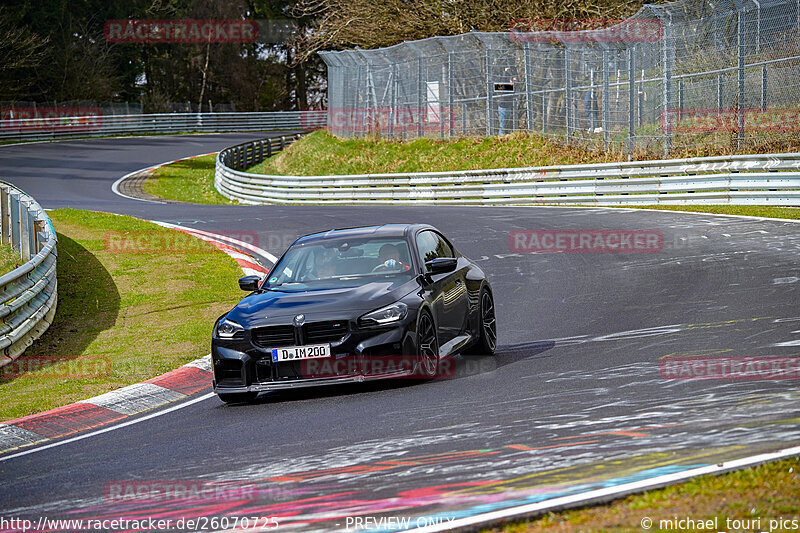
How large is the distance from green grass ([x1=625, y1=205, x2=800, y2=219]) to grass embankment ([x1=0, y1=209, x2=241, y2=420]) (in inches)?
398

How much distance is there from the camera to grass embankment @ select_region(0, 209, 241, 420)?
10.7 metres

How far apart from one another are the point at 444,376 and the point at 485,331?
3.76ft

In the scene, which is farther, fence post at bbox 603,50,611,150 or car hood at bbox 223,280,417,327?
fence post at bbox 603,50,611,150

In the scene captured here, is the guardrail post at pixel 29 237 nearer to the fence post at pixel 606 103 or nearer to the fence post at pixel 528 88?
the fence post at pixel 606 103

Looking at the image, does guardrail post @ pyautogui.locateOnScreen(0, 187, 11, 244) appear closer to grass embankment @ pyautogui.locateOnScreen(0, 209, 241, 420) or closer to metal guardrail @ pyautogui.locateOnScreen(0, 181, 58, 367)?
metal guardrail @ pyautogui.locateOnScreen(0, 181, 58, 367)

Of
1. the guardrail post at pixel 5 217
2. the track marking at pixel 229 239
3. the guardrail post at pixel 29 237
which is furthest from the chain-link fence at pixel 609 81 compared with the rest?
the guardrail post at pixel 5 217

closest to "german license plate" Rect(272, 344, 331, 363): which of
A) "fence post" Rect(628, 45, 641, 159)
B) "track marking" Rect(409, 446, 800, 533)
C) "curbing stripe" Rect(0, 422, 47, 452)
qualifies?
"curbing stripe" Rect(0, 422, 47, 452)

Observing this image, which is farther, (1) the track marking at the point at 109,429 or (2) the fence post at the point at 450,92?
A: (2) the fence post at the point at 450,92

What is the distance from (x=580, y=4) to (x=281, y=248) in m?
19.9

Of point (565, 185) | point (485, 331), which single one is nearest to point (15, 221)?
point (485, 331)

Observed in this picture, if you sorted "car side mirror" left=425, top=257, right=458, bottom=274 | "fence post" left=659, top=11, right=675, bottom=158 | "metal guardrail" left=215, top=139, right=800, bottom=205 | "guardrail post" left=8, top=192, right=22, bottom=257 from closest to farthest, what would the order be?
"car side mirror" left=425, top=257, right=458, bottom=274 → "guardrail post" left=8, top=192, right=22, bottom=257 → "metal guardrail" left=215, top=139, right=800, bottom=205 → "fence post" left=659, top=11, right=675, bottom=158

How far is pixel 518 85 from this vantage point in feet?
107

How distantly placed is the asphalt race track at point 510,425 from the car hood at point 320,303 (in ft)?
2.29

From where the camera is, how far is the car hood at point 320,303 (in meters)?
8.57
